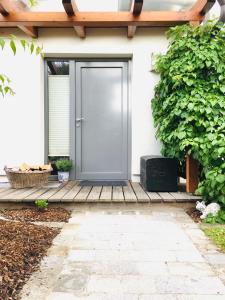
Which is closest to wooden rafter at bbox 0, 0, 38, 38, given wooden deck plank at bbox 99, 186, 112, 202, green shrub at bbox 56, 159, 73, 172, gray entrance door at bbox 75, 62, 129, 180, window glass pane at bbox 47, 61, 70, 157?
window glass pane at bbox 47, 61, 70, 157

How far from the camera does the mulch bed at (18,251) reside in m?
1.61

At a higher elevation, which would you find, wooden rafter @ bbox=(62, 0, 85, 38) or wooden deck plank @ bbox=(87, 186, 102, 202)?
wooden rafter @ bbox=(62, 0, 85, 38)

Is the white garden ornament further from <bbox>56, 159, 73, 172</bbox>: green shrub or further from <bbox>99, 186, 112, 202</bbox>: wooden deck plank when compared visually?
<bbox>56, 159, 73, 172</bbox>: green shrub

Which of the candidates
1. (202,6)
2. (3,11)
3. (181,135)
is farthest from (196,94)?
(3,11)

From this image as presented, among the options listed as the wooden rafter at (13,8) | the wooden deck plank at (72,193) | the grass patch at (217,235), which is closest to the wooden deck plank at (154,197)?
the grass patch at (217,235)

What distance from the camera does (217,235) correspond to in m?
2.50

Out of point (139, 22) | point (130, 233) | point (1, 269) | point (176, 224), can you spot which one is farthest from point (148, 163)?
point (1, 269)

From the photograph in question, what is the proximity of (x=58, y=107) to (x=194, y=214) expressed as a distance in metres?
2.68

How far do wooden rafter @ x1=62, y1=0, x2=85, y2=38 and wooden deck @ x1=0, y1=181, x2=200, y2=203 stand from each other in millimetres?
2219

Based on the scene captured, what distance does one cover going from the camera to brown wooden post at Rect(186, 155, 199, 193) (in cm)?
359

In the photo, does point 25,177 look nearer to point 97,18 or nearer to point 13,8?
point 13,8

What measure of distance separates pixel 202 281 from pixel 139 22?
329cm

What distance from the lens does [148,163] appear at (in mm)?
3613

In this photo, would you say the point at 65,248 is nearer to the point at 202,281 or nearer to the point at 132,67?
the point at 202,281
